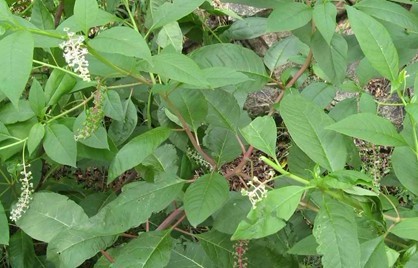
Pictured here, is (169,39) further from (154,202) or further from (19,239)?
(19,239)

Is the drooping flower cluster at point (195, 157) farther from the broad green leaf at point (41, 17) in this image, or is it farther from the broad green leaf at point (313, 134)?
the broad green leaf at point (41, 17)

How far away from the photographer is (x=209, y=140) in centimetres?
159

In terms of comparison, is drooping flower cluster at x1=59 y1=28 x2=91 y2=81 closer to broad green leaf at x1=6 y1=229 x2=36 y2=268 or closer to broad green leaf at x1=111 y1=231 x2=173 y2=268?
broad green leaf at x1=111 y1=231 x2=173 y2=268

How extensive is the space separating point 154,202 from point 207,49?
0.42m

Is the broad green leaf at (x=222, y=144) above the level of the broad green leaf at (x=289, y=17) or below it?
below

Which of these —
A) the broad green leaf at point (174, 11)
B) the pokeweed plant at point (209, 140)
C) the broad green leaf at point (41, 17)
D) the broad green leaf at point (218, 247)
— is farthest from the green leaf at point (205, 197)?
the broad green leaf at point (41, 17)

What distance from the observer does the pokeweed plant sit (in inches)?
43.8

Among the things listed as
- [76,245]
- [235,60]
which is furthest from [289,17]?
[76,245]

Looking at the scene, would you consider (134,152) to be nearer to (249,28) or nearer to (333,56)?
(333,56)

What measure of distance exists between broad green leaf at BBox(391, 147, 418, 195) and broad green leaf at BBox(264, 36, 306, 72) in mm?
559

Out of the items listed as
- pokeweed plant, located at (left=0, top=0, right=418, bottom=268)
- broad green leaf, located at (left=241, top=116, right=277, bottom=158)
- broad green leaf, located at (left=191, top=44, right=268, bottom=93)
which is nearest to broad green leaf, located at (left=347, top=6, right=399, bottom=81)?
pokeweed plant, located at (left=0, top=0, right=418, bottom=268)

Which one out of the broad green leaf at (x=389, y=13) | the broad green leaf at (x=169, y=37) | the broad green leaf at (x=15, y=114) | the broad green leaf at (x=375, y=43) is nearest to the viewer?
the broad green leaf at (x=375, y=43)

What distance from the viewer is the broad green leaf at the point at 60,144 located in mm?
1460

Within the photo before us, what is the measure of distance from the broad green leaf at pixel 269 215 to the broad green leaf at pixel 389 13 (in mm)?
565
